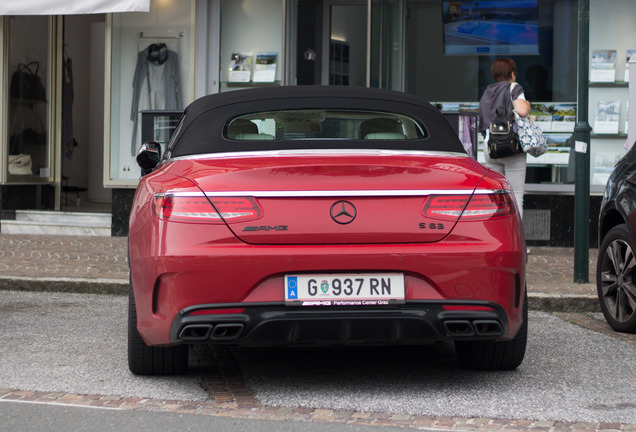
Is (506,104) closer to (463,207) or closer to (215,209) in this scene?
(463,207)

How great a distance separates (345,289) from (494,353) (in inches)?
46.8

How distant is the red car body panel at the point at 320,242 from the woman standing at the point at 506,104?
5.58 metres

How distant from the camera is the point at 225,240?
15.1 ft

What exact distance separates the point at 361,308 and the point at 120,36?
10.0 metres

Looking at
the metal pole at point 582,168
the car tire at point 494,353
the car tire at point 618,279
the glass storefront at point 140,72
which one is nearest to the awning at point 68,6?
the glass storefront at point 140,72

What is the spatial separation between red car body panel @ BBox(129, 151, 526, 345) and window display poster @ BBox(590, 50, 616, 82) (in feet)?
27.1

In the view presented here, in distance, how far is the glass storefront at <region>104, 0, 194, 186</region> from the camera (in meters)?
13.7

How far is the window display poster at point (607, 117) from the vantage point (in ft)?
41.0

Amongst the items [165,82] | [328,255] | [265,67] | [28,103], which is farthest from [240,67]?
[328,255]

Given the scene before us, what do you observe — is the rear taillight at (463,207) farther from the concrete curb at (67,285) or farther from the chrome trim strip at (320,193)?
the concrete curb at (67,285)

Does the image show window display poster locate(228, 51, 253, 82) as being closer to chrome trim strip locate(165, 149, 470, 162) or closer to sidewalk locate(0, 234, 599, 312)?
sidewalk locate(0, 234, 599, 312)

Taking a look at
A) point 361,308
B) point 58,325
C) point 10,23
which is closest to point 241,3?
point 10,23

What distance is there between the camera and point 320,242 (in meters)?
4.62

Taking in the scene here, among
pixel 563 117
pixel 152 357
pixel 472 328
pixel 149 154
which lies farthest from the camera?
pixel 563 117
